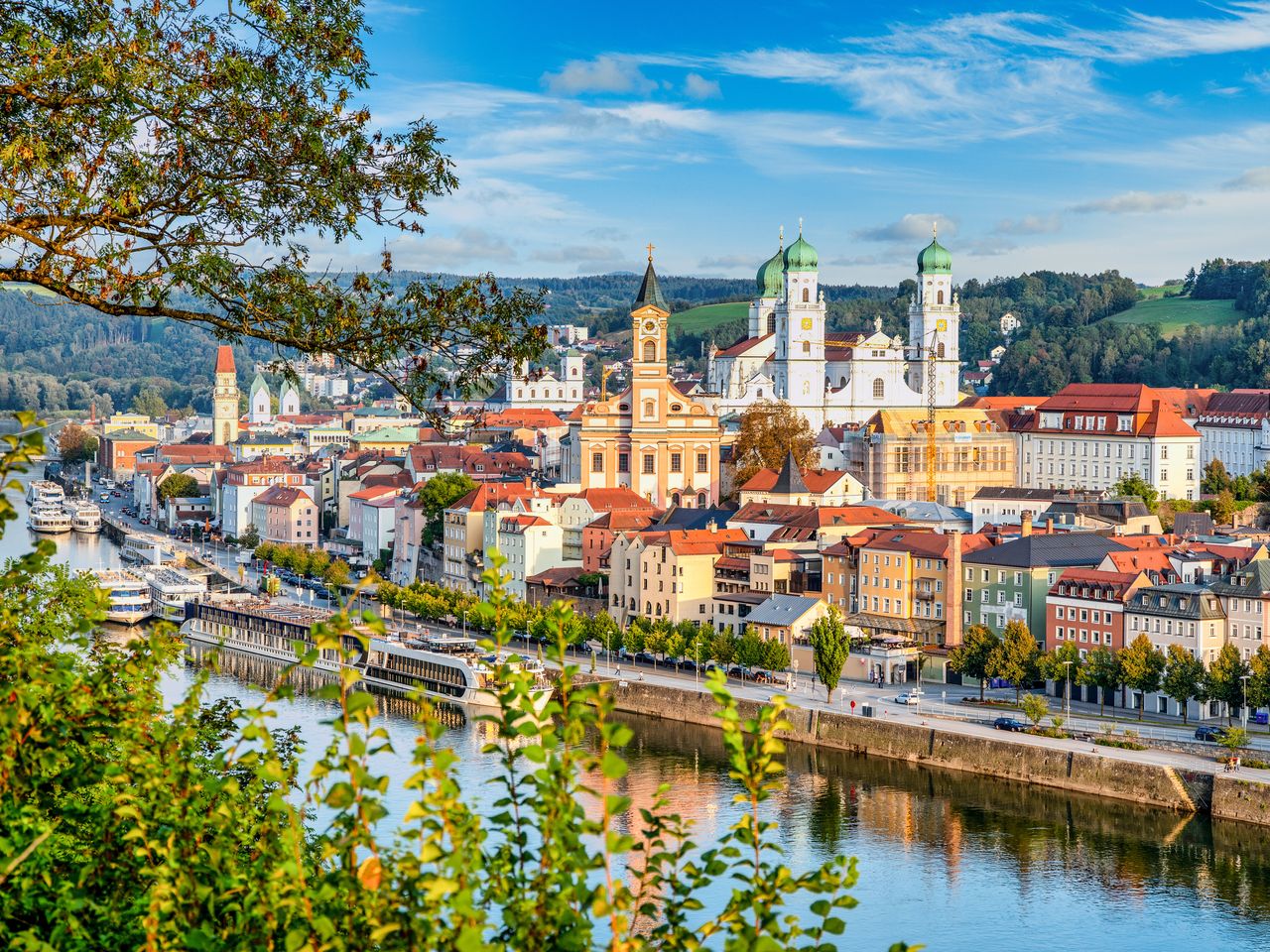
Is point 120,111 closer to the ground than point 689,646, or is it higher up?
higher up

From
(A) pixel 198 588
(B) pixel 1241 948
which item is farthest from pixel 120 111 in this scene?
(A) pixel 198 588

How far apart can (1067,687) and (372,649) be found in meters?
9.67

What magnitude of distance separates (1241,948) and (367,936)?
45.7ft

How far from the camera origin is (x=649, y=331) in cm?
4669

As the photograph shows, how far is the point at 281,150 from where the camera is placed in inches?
252

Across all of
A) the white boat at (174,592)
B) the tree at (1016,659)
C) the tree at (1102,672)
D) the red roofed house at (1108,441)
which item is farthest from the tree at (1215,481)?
the white boat at (174,592)

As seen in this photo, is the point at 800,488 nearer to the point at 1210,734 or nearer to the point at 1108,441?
the point at 1108,441

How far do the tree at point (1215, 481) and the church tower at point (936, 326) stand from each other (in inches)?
428

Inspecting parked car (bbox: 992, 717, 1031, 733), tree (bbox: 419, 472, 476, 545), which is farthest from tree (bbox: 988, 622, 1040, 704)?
tree (bbox: 419, 472, 476, 545)

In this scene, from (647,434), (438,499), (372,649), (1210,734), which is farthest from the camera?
(647,434)

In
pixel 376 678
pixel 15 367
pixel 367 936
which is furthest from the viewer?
pixel 15 367

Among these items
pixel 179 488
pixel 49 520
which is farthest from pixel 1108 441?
pixel 49 520

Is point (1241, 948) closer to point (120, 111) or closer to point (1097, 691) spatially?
point (1097, 691)

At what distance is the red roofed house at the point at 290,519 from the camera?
54625 mm
